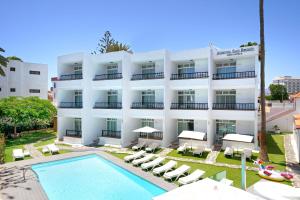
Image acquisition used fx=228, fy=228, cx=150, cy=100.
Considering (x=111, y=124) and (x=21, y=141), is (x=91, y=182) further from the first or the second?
(x=21, y=141)

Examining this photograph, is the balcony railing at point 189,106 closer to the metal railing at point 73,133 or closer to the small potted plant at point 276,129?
the metal railing at point 73,133

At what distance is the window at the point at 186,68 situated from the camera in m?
28.1

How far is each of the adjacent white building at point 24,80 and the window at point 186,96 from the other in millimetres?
36078

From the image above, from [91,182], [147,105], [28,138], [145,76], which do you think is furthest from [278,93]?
[91,182]

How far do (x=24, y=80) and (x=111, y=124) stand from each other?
29.5m

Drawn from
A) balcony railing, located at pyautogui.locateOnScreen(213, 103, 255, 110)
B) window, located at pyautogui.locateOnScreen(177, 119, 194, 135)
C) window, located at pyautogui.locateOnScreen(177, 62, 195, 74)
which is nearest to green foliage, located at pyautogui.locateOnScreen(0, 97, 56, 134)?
window, located at pyautogui.locateOnScreen(177, 119, 194, 135)

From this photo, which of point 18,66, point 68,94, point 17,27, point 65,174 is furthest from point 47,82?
point 65,174

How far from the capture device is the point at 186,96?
93.5 ft

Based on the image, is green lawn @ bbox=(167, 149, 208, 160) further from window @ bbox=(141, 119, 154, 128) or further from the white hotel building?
window @ bbox=(141, 119, 154, 128)

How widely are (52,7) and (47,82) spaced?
3555 cm

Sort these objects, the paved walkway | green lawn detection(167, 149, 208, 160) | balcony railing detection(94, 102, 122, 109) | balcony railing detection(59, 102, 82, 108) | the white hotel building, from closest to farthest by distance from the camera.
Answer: the paved walkway
green lawn detection(167, 149, 208, 160)
the white hotel building
balcony railing detection(94, 102, 122, 109)
balcony railing detection(59, 102, 82, 108)

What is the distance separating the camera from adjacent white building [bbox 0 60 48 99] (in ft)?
153

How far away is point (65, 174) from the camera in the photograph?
18141mm

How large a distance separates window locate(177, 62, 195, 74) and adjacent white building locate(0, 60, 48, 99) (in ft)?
118
